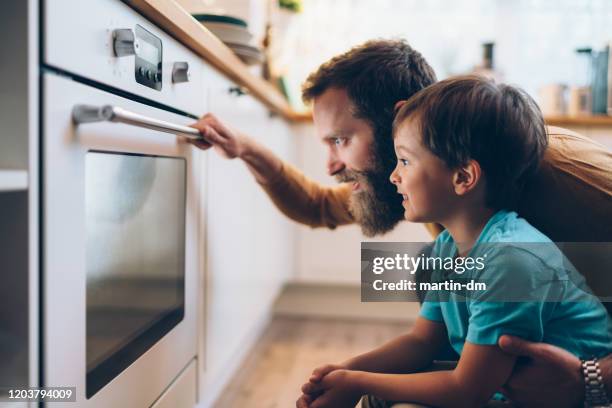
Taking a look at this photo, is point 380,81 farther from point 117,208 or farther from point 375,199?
point 117,208

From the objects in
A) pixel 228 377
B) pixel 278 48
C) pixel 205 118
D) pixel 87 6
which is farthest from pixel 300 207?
pixel 278 48

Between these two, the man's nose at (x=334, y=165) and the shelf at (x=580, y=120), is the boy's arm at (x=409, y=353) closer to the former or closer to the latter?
the man's nose at (x=334, y=165)

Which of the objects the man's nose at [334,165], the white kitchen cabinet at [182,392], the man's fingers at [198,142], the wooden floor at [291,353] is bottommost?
the wooden floor at [291,353]

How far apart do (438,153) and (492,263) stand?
0.17m

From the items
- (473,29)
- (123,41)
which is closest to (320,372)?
(123,41)

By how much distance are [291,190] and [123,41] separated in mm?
699

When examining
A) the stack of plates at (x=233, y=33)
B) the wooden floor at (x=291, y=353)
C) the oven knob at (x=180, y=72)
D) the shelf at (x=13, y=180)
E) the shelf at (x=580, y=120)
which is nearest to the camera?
the shelf at (x=13, y=180)

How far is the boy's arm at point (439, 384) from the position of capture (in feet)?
2.29

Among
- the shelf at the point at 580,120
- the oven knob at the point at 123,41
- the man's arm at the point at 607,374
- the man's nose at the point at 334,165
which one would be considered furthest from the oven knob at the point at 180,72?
the shelf at the point at 580,120

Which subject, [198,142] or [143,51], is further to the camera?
[198,142]

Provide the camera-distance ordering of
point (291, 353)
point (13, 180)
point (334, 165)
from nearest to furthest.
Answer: point (13, 180), point (334, 165), point (291, 353)

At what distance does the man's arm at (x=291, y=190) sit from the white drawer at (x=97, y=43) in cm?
29

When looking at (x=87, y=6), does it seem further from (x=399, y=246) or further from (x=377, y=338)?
(x=377, y=338)

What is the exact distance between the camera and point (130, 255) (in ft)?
2.71
